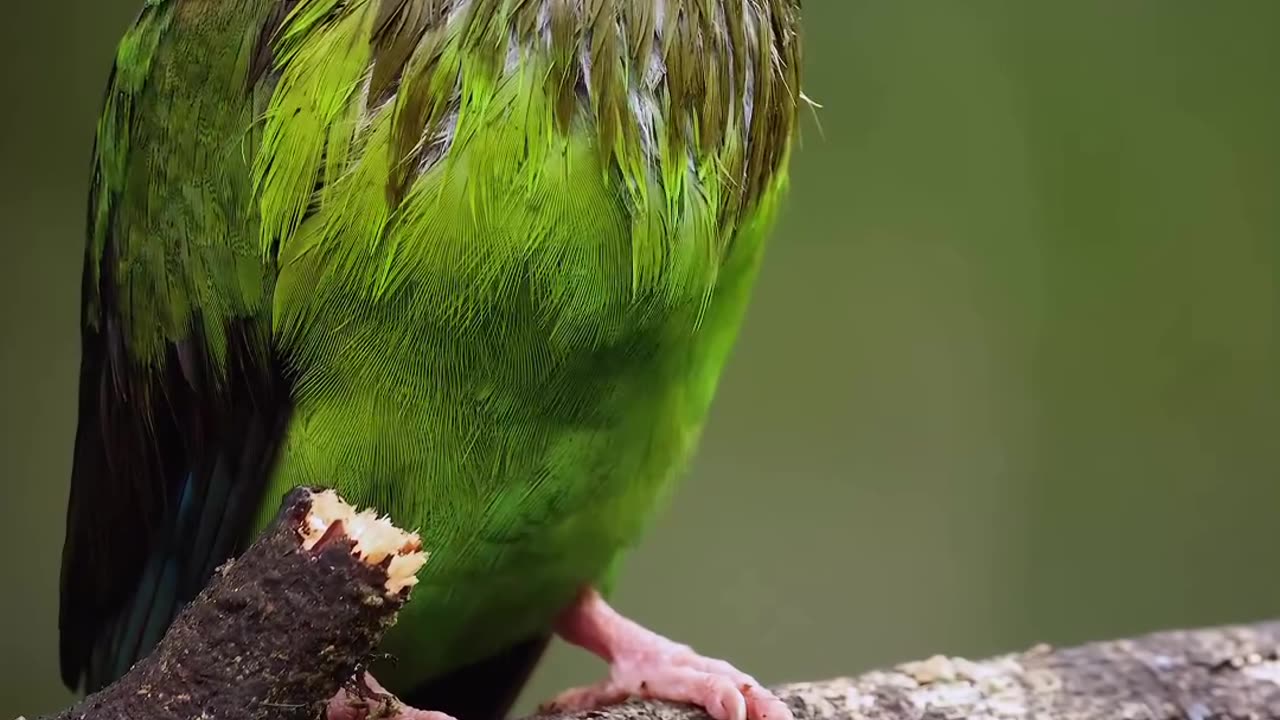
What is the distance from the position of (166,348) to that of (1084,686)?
92 cm

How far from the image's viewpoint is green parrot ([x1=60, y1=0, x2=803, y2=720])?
0.84 metres

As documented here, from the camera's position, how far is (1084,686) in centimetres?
113

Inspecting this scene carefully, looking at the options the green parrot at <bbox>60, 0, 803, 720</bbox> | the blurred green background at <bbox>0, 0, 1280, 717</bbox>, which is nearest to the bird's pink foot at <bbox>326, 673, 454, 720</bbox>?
the green parrot at <bbox>60, 0, 803, 720</bbox>

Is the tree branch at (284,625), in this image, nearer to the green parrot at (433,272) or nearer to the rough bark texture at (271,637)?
the rough bark texture at (271,637)

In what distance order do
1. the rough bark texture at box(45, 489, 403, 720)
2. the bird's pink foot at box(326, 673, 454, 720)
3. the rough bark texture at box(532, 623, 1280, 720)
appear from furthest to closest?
the rough bark texture at box(532, 623, 1280, 720) < the bird's pink foot at box(326, 673, 454, 720) < the rough bark texture at box(45, 489, 403, 720)

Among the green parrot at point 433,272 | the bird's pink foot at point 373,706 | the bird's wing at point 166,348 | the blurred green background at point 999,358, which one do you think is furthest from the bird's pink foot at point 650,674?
the blurred green background at point 999,358

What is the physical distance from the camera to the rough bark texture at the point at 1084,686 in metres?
1.05

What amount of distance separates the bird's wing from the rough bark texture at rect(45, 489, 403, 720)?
30cm

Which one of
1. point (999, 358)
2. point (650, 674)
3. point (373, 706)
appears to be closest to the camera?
point (373, 706)

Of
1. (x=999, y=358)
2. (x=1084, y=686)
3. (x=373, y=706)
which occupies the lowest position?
(x=373, y=706)

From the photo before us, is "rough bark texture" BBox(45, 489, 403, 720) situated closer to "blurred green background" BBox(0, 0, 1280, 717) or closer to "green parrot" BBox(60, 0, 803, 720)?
"green parrot" BBox(60, 0, 803, 720)

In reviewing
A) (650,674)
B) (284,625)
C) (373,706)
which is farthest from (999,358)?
(284,625)

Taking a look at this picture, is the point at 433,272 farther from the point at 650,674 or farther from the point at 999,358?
the point at 999,358

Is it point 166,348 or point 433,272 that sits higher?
point 433,272
